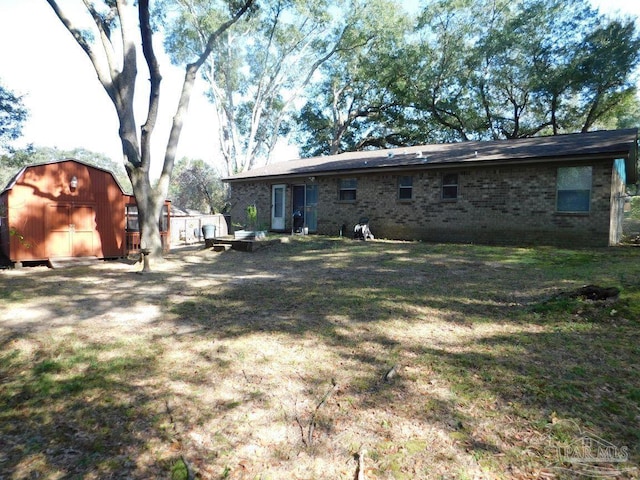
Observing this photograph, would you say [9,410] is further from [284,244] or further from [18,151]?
[18,151]

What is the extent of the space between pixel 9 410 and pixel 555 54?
28.0 meters

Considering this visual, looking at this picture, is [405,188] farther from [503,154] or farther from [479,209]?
[503,154]

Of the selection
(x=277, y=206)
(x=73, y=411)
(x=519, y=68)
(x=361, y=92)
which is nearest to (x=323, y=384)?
(x=73, y=411)

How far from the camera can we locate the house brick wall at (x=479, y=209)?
37.4 feet

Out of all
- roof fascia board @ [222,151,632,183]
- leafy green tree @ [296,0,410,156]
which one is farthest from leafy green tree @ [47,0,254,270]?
leafy green tree @ [296,0,410,156]

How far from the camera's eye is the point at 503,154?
13031mm

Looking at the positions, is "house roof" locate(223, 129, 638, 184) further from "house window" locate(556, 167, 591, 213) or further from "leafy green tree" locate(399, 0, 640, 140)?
"leafy green tree" locate(399, 0, 640, 140)

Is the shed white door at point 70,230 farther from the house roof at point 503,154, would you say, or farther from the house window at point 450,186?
the house window at point 450,186

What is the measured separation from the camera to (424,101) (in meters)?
26.5

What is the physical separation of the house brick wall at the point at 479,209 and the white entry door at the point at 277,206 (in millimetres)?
2375

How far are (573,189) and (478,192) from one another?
278 centimetres

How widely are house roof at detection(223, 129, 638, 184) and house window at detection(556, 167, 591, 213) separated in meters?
0.51

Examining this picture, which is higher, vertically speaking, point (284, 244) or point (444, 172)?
point (444, 172)

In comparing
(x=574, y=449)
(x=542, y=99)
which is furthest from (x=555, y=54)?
(x=574, y=449)
